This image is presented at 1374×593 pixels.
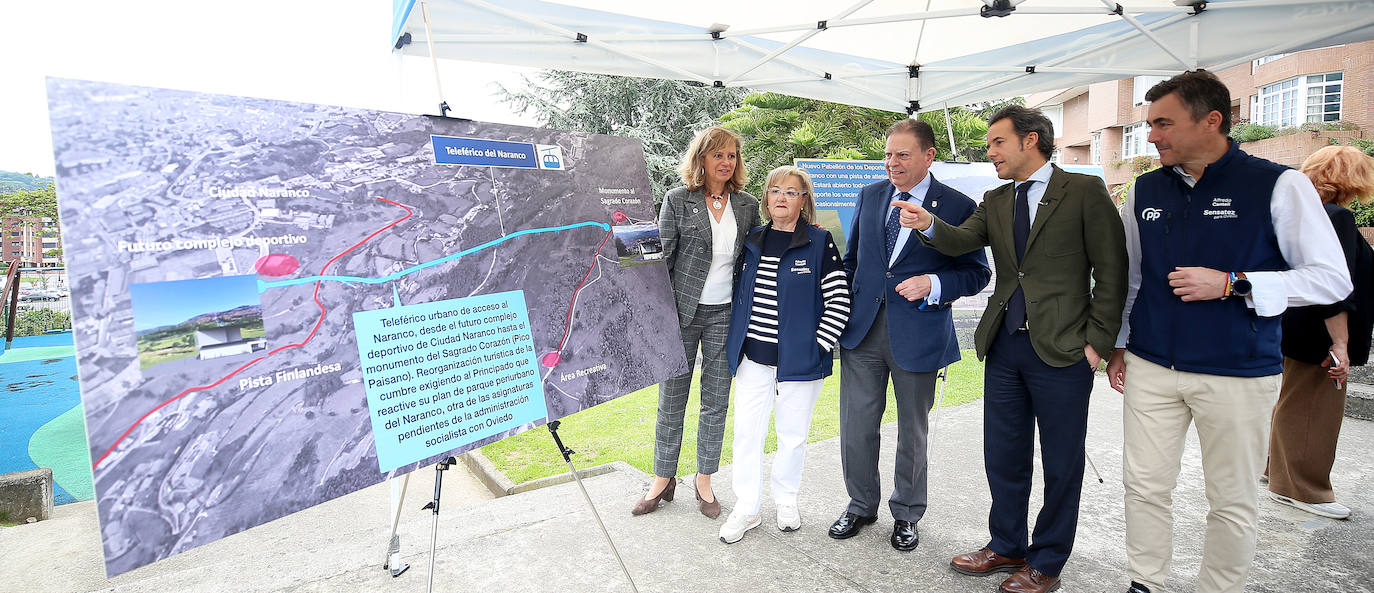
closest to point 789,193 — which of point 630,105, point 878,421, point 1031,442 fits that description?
point 878,421

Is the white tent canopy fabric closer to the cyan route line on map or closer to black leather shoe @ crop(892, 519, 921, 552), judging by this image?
the cyan route line on map

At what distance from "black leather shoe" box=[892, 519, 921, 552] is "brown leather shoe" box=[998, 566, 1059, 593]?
403mm

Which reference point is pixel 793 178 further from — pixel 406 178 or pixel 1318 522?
pixel 1318 522

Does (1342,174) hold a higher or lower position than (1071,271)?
higher

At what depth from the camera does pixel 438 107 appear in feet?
6.91

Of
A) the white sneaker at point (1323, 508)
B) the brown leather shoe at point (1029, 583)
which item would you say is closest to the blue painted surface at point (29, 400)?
the brown leather shoe at point (1029, 583)

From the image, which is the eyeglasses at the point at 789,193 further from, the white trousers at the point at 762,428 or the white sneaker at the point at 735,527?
the white sneaker at the point at 735,527

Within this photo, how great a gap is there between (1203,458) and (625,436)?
4.27 meters

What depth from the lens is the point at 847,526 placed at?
2.83 metres

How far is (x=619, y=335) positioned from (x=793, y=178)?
1.13m

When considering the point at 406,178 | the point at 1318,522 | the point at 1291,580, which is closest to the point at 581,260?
the point at 406,178

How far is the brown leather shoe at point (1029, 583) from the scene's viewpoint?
7.57ft

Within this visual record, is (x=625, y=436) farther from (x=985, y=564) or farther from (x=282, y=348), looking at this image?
(x=282, y=348)

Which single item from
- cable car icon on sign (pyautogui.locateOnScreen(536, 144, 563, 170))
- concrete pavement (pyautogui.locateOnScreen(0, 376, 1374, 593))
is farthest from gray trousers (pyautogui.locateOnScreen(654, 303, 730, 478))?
cable car icon on sign (pyautogui.locateOnScreen(536, 144, 563, 170))
